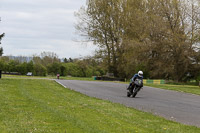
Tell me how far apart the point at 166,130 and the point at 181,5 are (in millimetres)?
41482

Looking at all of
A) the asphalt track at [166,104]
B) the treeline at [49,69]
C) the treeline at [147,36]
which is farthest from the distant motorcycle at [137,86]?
the treeline at [49,69]

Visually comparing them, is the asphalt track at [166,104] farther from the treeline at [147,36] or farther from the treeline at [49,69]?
the treeline at [49,69]

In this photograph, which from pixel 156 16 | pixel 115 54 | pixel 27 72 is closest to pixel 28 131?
pixel 156 16

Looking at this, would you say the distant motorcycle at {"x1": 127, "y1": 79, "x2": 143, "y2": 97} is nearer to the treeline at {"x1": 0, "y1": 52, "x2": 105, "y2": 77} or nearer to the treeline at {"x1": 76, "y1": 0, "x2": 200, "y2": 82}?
the treeline at {"x1": 76, "y1": 0, "x2": 200, "y2": 82}

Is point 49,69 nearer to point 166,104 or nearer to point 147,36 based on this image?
point 147,36

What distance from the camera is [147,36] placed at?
4891cm

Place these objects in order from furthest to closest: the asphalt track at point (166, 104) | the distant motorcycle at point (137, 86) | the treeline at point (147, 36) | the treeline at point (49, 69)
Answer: the treeline at point (49, 69) → the treeline at point (147, 36) → the distant motorcycle at point (137, 86) → the asphalt track at point (166, 104)

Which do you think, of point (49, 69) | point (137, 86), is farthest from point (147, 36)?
point (49, 69)

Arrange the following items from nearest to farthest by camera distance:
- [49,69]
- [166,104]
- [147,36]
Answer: [166,104] < [147,36] < [49,69]

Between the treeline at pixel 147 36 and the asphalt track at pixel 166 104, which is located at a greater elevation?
the treeline at pixel 147 36

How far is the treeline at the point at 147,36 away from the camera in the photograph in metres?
46.9

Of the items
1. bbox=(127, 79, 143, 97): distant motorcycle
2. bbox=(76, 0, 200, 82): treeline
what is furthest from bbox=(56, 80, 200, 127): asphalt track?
bbox=(76, 0, 200, 82): treeline

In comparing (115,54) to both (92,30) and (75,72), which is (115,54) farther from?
(75,72)

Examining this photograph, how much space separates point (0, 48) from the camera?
116 ft
